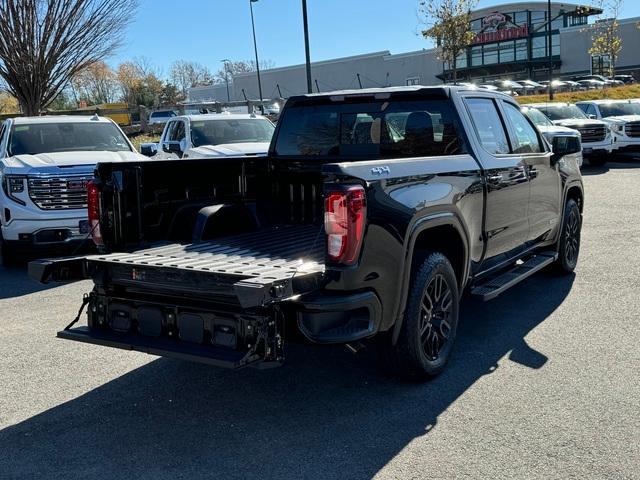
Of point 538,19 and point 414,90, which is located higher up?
point 538,19

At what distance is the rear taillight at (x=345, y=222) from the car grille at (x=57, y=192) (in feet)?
18.5

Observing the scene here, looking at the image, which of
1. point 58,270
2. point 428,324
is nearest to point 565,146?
point 428,324

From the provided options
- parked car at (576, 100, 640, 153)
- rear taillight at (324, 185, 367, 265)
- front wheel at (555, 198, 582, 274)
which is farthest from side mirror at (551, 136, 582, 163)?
parked car at (576, 100, 640, 153)

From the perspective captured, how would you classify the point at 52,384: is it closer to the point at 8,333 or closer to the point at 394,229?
the point at 8,333

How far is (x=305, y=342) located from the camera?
372 cm

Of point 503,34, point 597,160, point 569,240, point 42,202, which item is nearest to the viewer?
point 569,240

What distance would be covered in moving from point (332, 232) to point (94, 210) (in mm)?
1983

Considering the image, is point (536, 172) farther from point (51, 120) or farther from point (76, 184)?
point (51, 120)

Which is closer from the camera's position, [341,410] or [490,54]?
[341,410]

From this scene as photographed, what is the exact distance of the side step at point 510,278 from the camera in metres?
5.18

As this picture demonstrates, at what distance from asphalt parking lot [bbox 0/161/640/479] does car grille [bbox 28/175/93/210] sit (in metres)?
2.70

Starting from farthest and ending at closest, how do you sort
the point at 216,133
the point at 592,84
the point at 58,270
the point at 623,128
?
1. the point at 592,84
2. the point at 623,128
3. the point at 216,133
4. the point at 58,270

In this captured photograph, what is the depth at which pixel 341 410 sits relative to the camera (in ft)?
13.6

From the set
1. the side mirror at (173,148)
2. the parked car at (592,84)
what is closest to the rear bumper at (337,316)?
the side mirror at (173,148)
